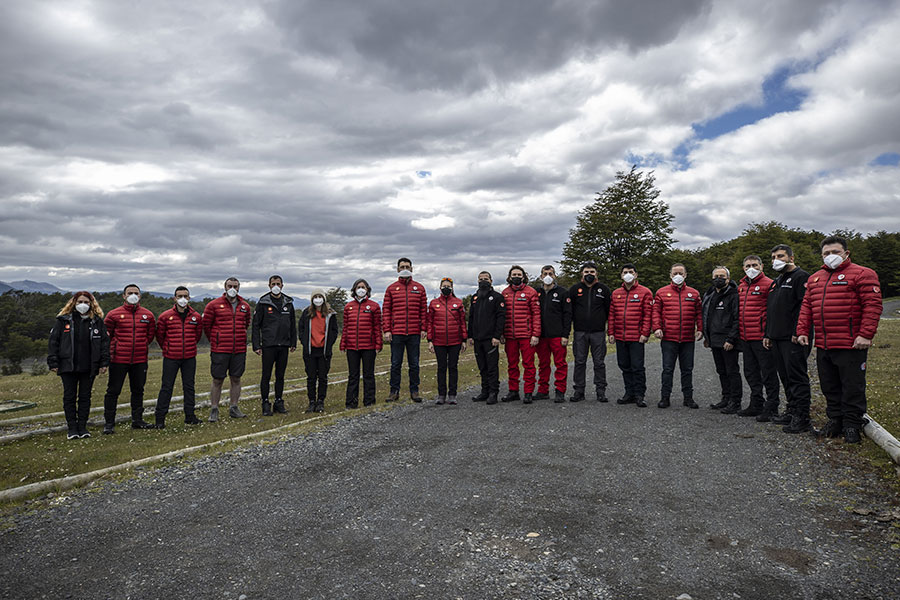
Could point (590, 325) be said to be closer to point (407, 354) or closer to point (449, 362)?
point (449, 362)

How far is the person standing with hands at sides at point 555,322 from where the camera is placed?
1134 cm

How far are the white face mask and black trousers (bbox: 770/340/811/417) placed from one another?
1.36 metres

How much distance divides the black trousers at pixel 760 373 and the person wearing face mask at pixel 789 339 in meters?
0.13

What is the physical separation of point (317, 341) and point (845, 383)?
9770 mm

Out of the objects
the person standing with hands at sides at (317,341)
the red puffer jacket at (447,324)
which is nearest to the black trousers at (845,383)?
the red puffer jacket at (447,324)

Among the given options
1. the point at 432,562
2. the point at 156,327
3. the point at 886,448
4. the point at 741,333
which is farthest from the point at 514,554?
the point at 156,327

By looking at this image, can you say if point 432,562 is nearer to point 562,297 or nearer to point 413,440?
point 413,440

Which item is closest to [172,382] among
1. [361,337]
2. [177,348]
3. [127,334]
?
[177,348]

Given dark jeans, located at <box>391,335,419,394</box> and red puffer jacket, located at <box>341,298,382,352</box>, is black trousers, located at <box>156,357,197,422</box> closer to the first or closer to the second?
red puffer jacket, located at <box>341,298,382,352</box>

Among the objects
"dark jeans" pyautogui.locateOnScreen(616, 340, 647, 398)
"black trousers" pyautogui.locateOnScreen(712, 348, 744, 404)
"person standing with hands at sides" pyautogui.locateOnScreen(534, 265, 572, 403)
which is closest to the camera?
"black trousers" pyautogui.locateOnScreen(712, 348, 744, 404)

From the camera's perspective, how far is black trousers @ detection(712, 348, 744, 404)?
10.1 m

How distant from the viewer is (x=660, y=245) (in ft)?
146

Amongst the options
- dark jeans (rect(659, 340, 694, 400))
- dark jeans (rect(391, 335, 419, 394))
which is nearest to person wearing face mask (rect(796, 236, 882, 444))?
dark jeans (rect(659, 340, 694, 400))

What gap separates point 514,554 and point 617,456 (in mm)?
3189
